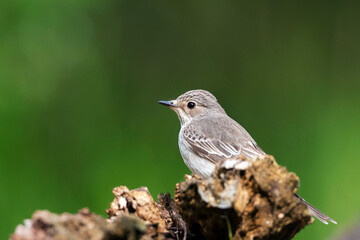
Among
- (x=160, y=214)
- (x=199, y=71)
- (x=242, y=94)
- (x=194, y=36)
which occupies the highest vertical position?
(x=194, y=36)

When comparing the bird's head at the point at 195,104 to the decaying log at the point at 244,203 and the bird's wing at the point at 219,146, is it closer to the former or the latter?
the bird's wing at the point at 219,146

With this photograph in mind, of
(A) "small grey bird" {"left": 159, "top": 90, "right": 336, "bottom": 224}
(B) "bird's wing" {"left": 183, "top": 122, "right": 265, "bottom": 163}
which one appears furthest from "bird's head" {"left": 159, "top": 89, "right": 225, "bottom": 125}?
(B) "bird's wing" {"left": 183, "top": 122, "right": 265, "bottom": 163}

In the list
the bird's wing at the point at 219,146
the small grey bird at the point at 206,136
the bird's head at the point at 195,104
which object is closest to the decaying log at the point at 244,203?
the small grey bird at the point at 206,136

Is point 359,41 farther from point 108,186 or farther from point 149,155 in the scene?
point 108,186

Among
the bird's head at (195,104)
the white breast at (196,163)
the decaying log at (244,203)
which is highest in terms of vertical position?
the bird's head at (195,104)

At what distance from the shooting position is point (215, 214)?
2318 mm

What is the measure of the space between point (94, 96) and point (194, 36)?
1.60m

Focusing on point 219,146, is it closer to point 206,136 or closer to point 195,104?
point 206,136

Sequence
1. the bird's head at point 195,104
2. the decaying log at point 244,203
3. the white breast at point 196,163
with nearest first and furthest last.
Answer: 1. the decaying log at point 244,203
2. the white breast at point 196,163
3. the bird's head at point 195,104

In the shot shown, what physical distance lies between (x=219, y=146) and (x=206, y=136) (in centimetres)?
19

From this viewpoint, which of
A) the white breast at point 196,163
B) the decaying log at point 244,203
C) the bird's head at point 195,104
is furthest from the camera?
the bird's head at point 195,104

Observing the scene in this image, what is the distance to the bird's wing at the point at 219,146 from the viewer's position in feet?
14.7

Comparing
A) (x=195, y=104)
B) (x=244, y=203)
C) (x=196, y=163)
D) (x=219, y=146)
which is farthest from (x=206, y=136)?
(x=244, y=203)

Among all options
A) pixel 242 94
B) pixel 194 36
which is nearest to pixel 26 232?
pixel 242 94
